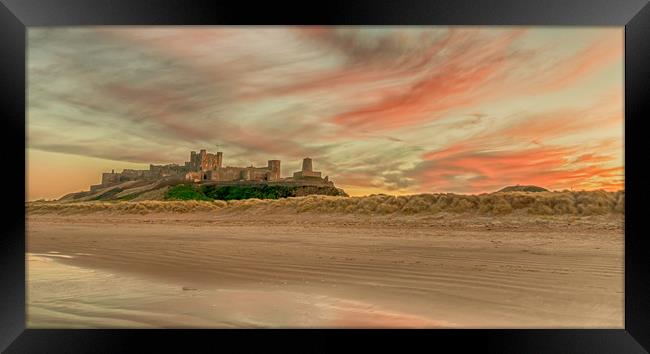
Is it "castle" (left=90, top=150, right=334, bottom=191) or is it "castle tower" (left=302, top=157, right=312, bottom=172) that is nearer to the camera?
"castle tower" (left=302, top=157, right=312, bottom=172)

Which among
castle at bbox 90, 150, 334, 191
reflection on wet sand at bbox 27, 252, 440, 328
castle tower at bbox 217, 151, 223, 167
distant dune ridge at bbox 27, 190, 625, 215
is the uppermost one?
castle tower at bbox 217, 151, 223, 167

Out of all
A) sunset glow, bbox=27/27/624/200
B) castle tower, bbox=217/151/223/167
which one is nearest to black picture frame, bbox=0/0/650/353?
sunset glow, bbox=27/27/624/200

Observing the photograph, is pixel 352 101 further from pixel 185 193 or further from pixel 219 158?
pixel 185 193

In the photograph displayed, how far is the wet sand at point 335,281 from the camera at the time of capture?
8.57ft

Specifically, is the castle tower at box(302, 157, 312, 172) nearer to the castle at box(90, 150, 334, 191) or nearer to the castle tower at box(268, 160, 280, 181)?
the castle at box(90, 150, 334, 191)

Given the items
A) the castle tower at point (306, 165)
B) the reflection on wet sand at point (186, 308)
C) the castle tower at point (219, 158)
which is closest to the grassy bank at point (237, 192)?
the castle tower at point (306, 165)

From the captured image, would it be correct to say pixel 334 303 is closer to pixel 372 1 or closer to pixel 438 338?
pixel 438 338

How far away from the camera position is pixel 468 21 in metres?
2.43

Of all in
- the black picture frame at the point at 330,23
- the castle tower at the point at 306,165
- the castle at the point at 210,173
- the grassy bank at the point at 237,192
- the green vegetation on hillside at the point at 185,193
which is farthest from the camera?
the green vegetation on hillside at the point at 185,193

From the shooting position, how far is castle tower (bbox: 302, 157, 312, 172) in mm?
11047

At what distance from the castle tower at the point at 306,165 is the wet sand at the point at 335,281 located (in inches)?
181

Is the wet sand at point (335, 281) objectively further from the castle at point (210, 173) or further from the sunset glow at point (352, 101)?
the castle at point (210, 173)

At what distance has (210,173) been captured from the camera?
40.0 feet

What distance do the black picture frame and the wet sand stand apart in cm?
13
